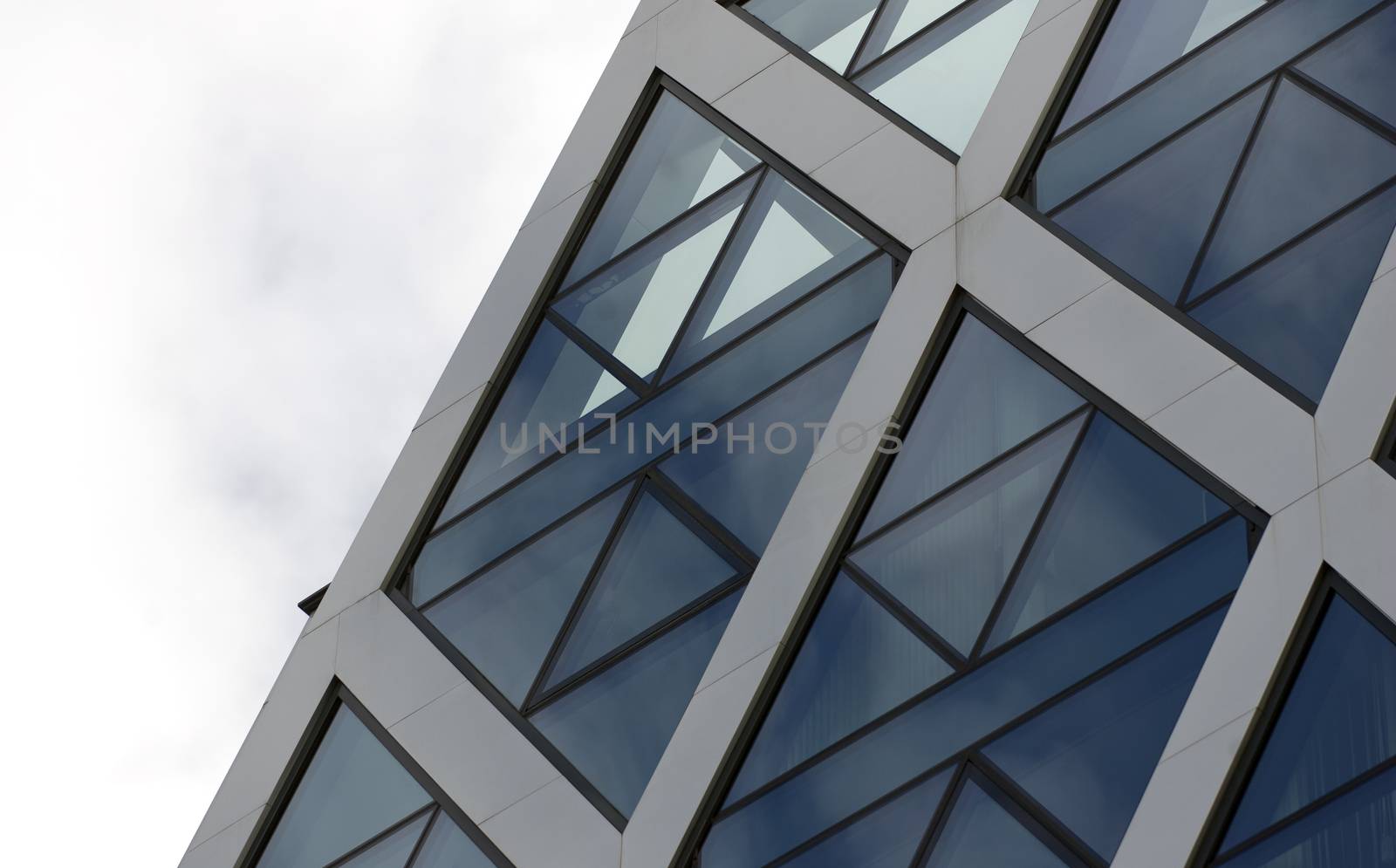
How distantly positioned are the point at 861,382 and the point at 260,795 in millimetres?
7746

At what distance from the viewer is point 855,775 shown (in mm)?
15023

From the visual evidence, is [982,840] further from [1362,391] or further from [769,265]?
[769,265]

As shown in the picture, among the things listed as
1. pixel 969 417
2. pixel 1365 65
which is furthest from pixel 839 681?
pixel 1365 65

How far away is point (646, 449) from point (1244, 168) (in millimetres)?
6529

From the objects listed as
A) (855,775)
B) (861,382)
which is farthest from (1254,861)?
(861,382)

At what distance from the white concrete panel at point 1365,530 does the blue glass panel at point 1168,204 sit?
110 inches

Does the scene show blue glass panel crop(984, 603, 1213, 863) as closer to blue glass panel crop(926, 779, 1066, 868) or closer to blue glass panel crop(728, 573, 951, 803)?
blue glass panel crop(926, 779, 1066, 868)

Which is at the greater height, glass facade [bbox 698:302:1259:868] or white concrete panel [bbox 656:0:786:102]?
white concrete panel [bbox 656:0:786:102]

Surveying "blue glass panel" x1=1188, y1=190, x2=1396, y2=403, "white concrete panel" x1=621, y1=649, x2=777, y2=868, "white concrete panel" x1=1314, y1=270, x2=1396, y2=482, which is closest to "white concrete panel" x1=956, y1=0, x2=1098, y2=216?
"blue glass panel" x1=1188, y1=190, x2=1396, y2=403

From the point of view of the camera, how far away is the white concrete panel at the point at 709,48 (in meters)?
20.8

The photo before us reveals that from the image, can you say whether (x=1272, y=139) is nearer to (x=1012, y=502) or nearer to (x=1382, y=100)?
(x=1382, y=100)

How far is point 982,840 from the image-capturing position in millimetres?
13992

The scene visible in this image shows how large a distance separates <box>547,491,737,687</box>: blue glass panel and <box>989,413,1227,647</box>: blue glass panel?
124 inches

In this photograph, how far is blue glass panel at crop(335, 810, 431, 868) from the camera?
17234 mm
